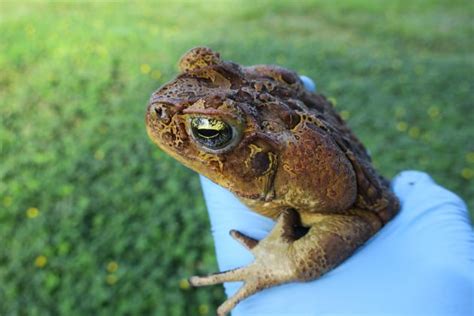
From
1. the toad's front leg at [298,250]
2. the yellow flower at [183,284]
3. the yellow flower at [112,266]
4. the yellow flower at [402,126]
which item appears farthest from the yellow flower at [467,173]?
the yellow flower at [112,266]

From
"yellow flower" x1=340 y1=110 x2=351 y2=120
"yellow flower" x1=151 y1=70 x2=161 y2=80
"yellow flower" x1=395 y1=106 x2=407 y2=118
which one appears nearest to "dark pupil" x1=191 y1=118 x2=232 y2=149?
"yellow flower" x1=340 y1=110 x2=351 y2=120

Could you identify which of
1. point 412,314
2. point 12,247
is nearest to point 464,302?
point 412,314

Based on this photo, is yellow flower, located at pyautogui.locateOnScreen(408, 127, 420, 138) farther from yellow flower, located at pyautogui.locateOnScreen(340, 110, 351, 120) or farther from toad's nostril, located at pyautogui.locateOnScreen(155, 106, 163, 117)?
toad's nostril, located at pyautogui.locateOnScreen(155, 106, 163, 117)

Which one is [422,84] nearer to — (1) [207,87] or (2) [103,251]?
(2) [103,251]

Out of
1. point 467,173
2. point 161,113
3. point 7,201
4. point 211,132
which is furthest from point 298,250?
point 467,173

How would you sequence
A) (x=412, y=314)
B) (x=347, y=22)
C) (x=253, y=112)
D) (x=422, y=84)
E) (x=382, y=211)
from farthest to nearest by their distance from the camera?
(x=347, y=22)
(x=422, y=84)
(x=382, y=211)
(x=412, y=314)
(x=253, y=112)

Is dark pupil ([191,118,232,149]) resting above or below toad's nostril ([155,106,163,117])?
below

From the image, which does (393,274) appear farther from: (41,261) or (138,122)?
(138,122)
